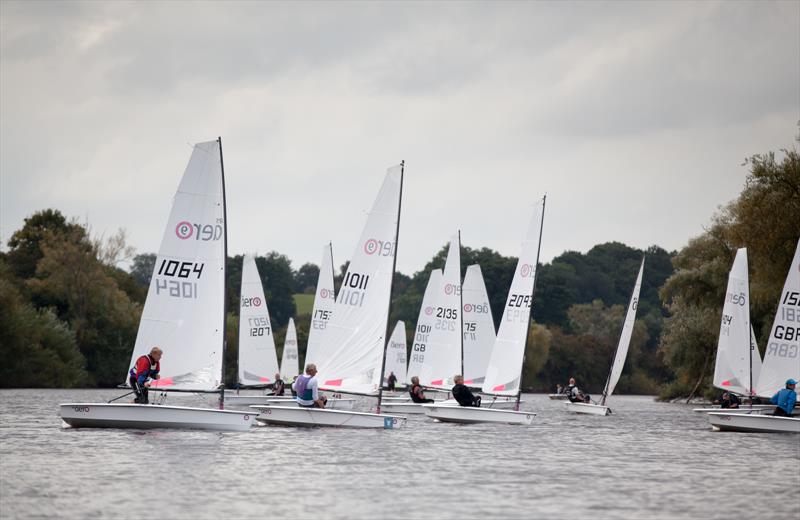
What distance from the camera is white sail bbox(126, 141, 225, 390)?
2711 centimetres

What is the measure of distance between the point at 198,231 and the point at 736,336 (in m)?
22.2

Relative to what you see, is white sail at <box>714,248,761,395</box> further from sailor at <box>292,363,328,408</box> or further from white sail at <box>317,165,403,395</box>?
A: sailor at <box>292,363,328,408</box>

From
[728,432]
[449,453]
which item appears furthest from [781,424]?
[449,453]

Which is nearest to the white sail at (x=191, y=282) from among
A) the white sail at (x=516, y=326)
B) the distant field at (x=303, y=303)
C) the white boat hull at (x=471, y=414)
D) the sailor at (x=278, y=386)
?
the white boat hull at (x=471, y=414)

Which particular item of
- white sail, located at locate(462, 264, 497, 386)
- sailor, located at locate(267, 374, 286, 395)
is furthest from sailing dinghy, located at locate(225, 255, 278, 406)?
white sail, located at locate(462, 264, 497, 386)

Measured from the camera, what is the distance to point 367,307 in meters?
30.4

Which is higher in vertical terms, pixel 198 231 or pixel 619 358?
pixel 198 231

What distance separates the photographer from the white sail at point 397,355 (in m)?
63.5

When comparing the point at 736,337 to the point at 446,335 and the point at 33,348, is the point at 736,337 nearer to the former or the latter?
the point at 446,335

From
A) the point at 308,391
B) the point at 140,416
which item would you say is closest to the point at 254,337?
the point at 308,391

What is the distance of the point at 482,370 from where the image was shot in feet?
157

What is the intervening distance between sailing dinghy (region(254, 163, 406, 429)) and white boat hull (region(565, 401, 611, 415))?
1533 cm

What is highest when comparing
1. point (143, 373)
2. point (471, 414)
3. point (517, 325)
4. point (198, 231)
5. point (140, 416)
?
point (198, 231)

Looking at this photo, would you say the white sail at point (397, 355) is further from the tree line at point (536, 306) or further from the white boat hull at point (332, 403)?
the white boat hull at point (332, 403)
